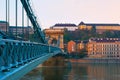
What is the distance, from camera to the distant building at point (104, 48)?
7712cm

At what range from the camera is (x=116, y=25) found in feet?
334

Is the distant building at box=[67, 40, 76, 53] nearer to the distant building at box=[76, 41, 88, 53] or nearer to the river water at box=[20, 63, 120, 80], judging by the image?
the distant building at box=[76, 41, 88, 53]

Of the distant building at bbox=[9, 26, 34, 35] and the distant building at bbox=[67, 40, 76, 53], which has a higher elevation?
the distant building at bbox=[9, 26, 34, 35]

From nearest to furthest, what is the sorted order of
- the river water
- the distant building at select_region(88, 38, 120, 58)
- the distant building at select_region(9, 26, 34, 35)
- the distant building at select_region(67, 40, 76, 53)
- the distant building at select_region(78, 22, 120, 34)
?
the distant building at select_region(9, 26, 34, 35), the river water, the distant building at select_region(67, 40, 76, 53), the distant building at select_region(88, 38, 120, 58), the distant building at select_region(78, 22, 120, 34)

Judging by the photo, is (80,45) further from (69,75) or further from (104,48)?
(69,75)

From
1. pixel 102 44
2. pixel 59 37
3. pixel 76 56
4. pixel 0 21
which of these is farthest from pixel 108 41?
pixel 0 21

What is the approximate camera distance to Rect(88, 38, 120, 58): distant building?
77.1 m

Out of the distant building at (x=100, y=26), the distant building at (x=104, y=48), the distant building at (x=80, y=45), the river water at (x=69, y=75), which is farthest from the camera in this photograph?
the distant building at (x=100, y=26)

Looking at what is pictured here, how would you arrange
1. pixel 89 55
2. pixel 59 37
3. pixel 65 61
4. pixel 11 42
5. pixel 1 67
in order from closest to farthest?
pixel 1 67 < pixel 11 42 < pixel 65 61 < pixel 59 37 < pixel 89 55

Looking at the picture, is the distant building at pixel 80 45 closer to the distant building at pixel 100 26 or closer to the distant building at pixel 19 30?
the distant building at pixel 100 26

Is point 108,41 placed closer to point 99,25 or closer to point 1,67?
point 99,25

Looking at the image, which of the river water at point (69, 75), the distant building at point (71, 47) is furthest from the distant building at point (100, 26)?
the river water at point (69, 75)

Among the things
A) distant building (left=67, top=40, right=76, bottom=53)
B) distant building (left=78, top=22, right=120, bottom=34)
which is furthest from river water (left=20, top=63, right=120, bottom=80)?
distant building (left=78, top=22, right=120, bottom=34)

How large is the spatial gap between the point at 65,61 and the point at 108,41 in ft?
84.8
